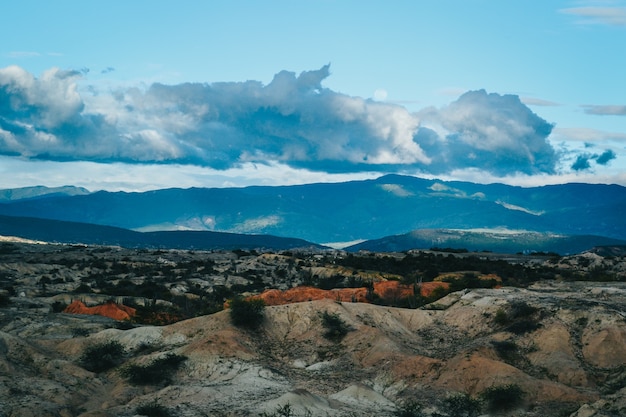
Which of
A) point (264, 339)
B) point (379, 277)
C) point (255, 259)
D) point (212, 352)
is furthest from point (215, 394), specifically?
point (255, 259)

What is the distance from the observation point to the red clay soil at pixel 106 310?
75.1 metres

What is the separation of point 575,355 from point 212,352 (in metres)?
22.2

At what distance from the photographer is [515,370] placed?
135 feet

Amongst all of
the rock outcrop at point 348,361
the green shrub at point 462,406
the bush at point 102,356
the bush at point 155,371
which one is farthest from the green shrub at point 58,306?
the green shrub at point 462,406

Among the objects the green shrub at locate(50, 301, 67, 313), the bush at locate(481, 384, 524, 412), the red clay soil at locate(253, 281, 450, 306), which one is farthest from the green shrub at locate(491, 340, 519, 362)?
the green shrub at locate(50, 301, 67, 313)

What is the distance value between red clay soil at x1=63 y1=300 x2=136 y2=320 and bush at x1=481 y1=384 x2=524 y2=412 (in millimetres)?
44029

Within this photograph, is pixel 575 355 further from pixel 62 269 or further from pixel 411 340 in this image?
pixel 62 269

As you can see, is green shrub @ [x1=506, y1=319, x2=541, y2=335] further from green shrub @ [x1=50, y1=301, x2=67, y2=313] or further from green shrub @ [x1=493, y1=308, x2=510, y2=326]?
green shrub @ [x1=50, y1=301, x2=67, y2=313]

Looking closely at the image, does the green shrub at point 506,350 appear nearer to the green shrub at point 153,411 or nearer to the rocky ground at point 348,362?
the rocky ground at point 348,362

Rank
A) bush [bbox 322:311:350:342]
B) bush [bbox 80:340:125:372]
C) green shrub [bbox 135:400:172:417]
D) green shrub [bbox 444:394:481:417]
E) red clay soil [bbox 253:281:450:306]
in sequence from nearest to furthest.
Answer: green shrub [bbox 135:400:172:417], green shrub [bbox 444:394:481:417], bush [bbox 80:340:125:372], bush [bbox 322:311:350:342], red clay soil [bbox 253:281:450:306]

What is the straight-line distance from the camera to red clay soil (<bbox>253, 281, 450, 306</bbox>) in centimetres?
8107

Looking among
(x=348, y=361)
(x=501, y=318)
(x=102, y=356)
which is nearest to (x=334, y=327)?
(x=348, y=361)

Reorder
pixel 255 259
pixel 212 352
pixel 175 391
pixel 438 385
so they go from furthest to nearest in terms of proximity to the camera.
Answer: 1. pixel 255 259
2. pixel 212 352
3. pixel 438 385
4. pixel 175 391

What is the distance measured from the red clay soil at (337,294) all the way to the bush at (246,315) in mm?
27208
